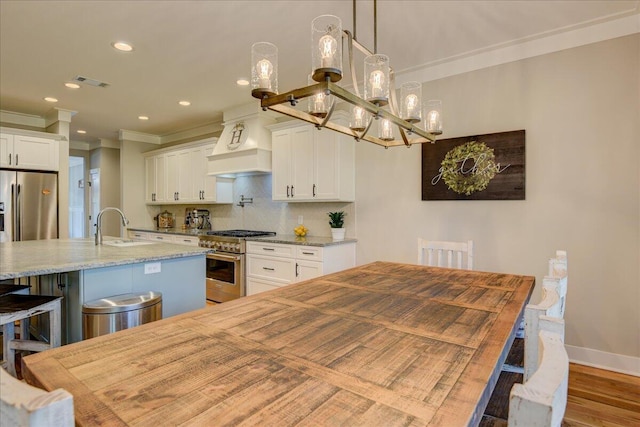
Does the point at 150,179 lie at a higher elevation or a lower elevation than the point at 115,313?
higher

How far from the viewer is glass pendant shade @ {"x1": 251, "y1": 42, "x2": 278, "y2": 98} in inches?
60.7

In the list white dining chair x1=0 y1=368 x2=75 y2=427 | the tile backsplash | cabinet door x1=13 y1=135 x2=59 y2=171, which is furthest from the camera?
cabinet door x1=13 y1=135 x2=59 y2=171

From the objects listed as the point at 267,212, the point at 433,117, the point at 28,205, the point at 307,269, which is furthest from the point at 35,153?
the point at 433,117

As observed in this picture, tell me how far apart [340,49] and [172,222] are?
5.94 m

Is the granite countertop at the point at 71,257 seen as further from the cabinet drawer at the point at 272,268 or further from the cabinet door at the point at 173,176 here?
the cabinet door at the point at 173,176

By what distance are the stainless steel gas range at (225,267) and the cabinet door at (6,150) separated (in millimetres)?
2714

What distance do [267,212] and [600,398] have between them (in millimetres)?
4003

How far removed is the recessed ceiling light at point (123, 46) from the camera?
296cm

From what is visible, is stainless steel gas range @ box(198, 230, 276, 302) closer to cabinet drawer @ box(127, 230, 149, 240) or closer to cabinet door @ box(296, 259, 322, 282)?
cabinet door @ box(296, 259, 322, 282)

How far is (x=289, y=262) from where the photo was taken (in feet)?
12.7

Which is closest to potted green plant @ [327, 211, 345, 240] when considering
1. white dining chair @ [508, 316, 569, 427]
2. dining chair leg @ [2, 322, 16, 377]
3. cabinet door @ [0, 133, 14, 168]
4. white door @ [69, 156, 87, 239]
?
dining chair leg @ [2, 322, 16, 377]

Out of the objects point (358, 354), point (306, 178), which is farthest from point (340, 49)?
point (306, 178)

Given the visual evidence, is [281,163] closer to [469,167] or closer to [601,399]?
[469,167]

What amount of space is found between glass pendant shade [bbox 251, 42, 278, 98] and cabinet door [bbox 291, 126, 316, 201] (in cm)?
248
